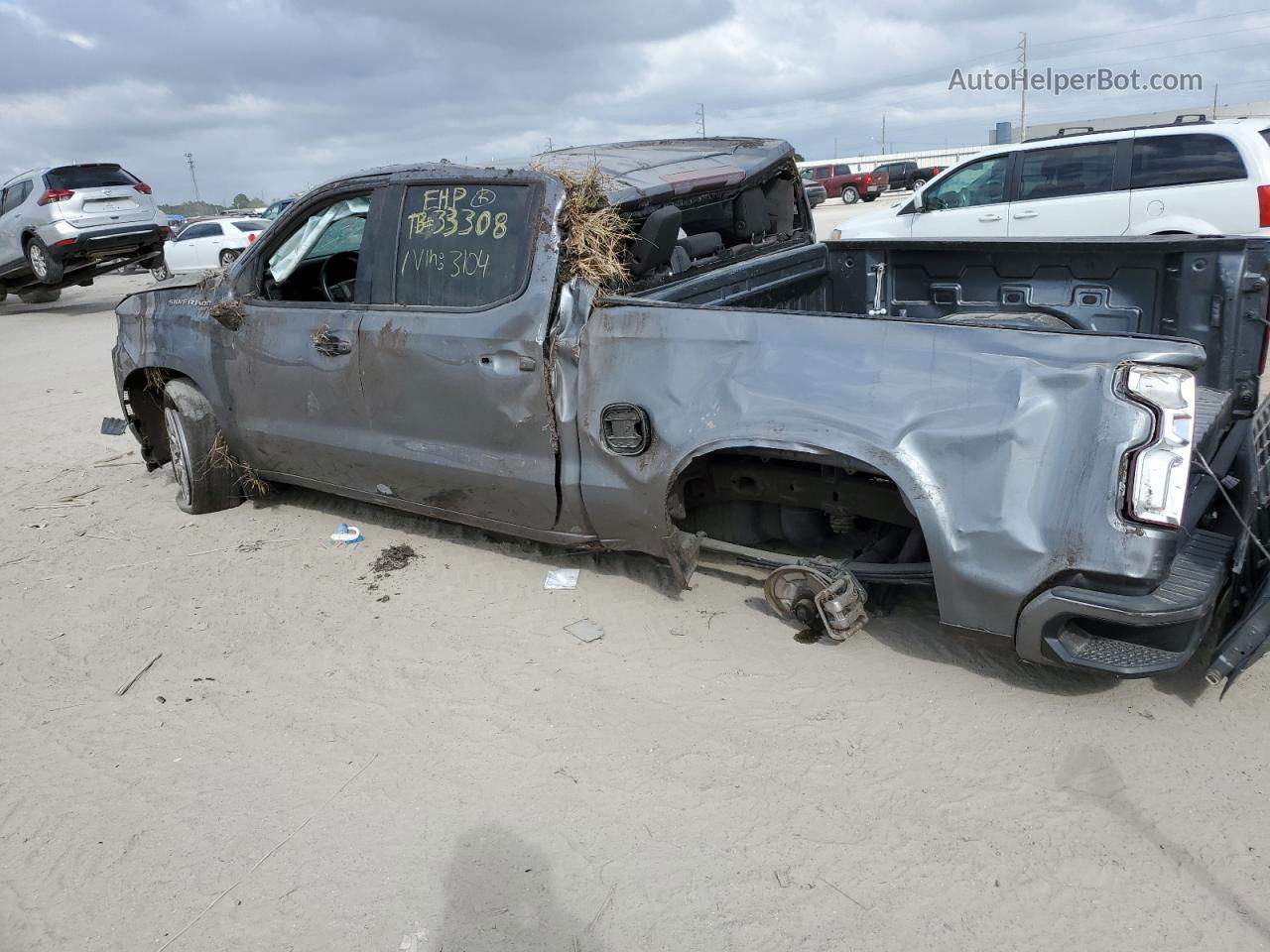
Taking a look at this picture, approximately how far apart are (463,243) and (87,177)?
15.0 m

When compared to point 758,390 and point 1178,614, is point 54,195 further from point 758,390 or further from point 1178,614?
point 1178,614

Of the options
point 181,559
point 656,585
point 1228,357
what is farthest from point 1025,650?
point 181,559

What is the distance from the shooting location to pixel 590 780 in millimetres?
2887

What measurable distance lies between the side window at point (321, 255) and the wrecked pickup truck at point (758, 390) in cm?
2

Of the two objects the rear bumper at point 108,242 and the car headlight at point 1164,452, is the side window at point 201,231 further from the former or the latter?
the car headlight at point 1164,452

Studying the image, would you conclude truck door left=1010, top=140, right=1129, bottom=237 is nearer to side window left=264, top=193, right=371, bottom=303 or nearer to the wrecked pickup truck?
the wrecked pickup truck

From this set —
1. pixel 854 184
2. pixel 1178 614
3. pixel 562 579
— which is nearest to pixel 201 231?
pixel 562 579

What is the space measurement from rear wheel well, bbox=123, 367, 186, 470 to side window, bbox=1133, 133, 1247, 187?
8.44m

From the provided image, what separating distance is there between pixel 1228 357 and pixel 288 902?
13.2 feet

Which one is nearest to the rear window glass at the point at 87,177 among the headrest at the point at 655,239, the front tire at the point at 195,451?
the front tire at the point at 195,451

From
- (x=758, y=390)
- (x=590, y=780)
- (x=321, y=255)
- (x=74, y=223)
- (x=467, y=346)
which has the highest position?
(x=74, y=223)

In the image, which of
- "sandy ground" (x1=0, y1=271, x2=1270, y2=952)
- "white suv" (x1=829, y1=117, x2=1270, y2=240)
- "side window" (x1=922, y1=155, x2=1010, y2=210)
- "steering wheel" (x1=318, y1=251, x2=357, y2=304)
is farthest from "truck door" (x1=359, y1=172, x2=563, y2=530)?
"side window" (x1=922, y1=155, x2=1010, y2=210)

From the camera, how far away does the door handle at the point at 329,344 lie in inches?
165

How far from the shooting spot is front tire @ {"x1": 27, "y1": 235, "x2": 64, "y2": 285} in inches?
605
